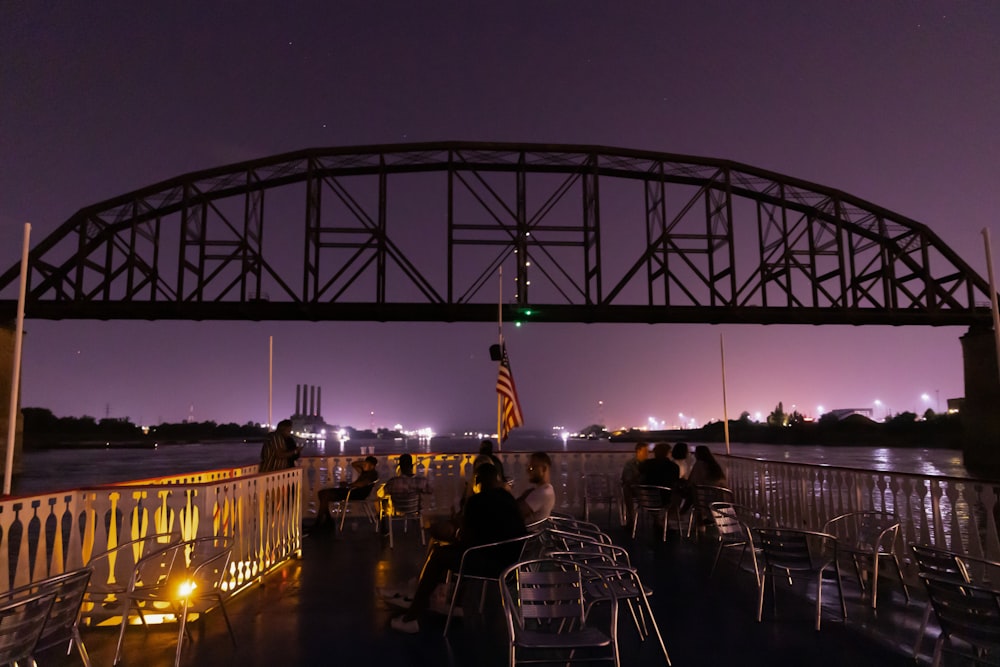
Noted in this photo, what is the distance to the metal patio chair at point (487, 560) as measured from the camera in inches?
217

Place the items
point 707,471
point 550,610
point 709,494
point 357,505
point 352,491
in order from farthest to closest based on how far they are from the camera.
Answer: point 357,505, point 352,491, point 707,471, point 709,494, point 550,610

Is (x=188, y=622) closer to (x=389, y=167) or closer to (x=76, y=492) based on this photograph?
(x=76, y=492)

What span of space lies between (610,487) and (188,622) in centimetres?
950

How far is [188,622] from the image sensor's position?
5941 millimetres

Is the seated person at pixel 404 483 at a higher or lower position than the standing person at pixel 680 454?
lower

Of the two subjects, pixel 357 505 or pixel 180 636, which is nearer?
pixel 180 636

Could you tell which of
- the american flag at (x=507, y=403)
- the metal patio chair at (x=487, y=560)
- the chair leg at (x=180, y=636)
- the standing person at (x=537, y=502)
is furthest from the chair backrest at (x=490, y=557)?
the american flag at (x=507, y=403)

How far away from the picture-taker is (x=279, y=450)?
33.3 feet

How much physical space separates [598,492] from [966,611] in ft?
27.9

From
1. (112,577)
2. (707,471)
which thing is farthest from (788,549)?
(112,577)

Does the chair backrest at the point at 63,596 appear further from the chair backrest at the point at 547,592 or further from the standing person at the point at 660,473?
the standing person at the point at 660,473

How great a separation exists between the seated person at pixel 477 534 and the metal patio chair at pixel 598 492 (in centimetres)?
647

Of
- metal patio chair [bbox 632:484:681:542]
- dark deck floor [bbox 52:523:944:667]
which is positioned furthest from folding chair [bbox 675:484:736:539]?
dark deck floor [bbox 52:523:944:667]

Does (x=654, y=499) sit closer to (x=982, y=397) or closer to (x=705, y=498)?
(x=705, y=498)
